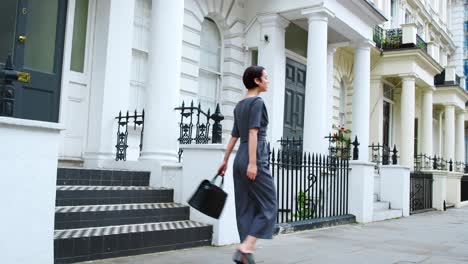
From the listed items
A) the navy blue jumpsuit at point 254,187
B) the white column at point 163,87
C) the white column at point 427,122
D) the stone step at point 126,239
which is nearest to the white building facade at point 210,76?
the white column at point 163,87

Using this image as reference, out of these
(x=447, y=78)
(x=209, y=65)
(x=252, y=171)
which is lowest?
(x=252, y=171)

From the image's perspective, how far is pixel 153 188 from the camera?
719cm

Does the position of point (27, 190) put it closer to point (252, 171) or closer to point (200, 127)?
point (252, 171)

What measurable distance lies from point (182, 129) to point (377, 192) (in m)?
7.39

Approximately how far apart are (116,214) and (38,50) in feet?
11.8

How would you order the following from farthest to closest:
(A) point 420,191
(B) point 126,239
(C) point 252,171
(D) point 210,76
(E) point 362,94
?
(A) point 420,191, (E) point 362,94, (D) point 210,76, (B) point 126,239, (C) point 252,171

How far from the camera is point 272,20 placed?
12070 mm

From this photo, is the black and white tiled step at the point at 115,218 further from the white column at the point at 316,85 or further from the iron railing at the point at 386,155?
the iron railing at the point at 386,155

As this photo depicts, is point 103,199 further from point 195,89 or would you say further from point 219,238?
point 195,89

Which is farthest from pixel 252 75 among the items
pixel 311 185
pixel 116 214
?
pixel 311 185

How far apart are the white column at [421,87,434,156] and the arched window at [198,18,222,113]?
1160cm

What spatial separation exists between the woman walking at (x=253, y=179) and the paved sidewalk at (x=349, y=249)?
1.33 m

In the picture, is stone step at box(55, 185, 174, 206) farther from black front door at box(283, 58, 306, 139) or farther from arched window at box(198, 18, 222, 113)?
black front door at box(283, 58, 306, 139)

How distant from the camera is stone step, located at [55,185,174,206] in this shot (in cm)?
591
